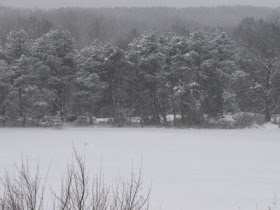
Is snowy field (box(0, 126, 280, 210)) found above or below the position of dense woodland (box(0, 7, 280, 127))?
below

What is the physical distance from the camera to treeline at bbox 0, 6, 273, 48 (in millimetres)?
56125

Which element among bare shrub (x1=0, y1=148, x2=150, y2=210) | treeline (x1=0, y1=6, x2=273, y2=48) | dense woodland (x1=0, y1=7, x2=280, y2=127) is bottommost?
bare shrub (x1=0, y1=148, x2=150, y2=210)

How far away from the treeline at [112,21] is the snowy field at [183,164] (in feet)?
50.6

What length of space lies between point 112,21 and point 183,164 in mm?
73507

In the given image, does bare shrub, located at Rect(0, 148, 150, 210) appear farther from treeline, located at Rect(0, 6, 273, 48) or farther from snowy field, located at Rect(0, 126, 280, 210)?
treeline, located at Rect(0, 6, 273, 48)

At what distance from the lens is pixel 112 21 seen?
78500 millimetres

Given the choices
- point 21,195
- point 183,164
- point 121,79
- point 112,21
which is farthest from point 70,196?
point 112,21

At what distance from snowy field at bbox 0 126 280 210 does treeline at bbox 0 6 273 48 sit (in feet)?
50.6

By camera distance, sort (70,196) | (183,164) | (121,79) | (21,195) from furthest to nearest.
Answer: (121,79) → (183,164) → (70,196) → (21,195)

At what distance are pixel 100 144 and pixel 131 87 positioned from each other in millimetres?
11073

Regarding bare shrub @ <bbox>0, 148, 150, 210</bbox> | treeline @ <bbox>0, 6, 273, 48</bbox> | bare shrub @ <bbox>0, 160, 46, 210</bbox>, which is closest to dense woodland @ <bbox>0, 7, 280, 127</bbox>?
treeline @ <bbox>0, 6, 273, 48</bbox>

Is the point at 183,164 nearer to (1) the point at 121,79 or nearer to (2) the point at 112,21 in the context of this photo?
(1) the point at 121,79

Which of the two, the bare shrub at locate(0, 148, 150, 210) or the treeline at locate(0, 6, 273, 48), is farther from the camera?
the treeline at locate(0, 6, 273, 48)

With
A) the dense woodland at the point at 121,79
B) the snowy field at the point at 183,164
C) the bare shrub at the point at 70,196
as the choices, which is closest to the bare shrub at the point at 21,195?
the bare shrub at the point at 70,196
